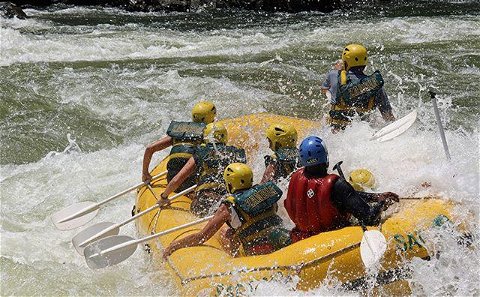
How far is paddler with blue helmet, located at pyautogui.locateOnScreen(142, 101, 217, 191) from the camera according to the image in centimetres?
588

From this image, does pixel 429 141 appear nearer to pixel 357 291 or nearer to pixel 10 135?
pixel 357 291

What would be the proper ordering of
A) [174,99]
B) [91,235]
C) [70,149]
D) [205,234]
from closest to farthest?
[205,234]
[91,235]
[70,149]
[174,99]

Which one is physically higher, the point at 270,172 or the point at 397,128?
the point at 397,128

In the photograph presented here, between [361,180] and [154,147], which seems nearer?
[361,180]

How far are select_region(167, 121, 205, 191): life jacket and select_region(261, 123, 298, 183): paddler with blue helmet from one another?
0.68 metres

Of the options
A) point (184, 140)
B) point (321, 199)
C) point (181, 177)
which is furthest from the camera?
point (184, 140)

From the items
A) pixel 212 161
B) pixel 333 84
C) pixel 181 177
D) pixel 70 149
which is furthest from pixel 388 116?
pixel 70 149

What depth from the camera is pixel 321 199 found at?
4438 mm

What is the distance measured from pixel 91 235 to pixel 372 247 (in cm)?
261

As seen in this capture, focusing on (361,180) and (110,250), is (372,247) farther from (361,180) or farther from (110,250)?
(110,250)

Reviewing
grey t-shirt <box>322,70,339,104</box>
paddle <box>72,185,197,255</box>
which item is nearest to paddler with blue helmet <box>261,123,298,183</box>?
paddle <box>72,185,197,255</box>

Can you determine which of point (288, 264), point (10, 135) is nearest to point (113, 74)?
point (10, 135)

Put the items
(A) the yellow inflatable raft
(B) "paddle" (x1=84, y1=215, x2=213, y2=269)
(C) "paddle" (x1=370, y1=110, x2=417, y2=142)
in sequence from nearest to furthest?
(A) the yellow inflatable raft → (C) "paddle" (x1=370, y1=110, x2=417, y2=142) → (B) "paddle" (x1=84, y1=215, x2=213, y2=269)

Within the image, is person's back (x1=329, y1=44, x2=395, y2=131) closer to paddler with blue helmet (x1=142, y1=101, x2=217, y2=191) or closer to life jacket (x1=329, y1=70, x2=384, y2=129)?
life jacket (x1=329, y1=70, x2=384, y2=129)
